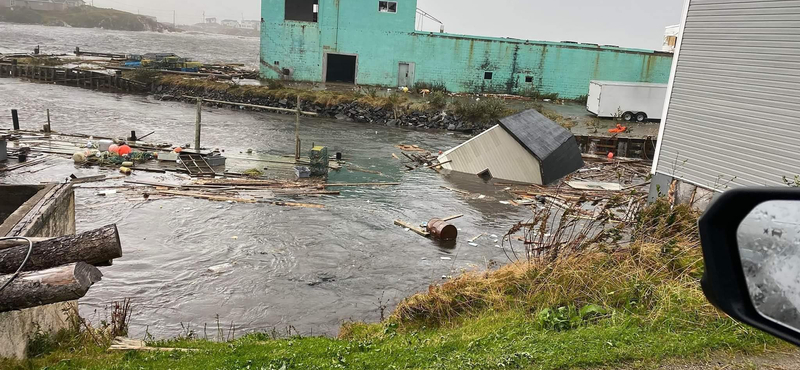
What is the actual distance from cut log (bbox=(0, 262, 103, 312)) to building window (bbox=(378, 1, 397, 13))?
38.5 metres

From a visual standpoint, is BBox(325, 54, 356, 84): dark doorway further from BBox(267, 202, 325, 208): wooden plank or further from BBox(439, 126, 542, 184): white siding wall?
BBox(267, 202, 325, 208): wooden plank

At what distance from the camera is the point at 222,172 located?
21453 mm

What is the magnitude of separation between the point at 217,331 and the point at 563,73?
37.7 meters

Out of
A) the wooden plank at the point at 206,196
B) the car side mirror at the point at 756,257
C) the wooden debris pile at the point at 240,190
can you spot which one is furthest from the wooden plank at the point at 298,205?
the car side mirror at the point at 756,257

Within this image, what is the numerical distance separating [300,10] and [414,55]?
9.22 m

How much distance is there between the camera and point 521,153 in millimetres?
22438

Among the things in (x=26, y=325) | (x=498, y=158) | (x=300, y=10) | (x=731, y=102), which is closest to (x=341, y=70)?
(x=300, y=10)

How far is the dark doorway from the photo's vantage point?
45.3 metres

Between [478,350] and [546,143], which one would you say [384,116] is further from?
[478,350]

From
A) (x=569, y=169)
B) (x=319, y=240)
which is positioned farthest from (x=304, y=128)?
(x=319, y=240)

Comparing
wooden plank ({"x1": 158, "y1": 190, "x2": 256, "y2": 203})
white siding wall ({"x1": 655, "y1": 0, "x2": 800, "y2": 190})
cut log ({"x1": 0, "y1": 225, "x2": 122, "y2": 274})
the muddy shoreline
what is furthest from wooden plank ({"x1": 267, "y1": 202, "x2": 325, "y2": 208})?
the muddy shoreline

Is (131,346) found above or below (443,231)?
above

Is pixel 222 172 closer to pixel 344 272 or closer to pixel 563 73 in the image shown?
pixel 344 272

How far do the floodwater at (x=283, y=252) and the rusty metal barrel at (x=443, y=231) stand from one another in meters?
0.32
